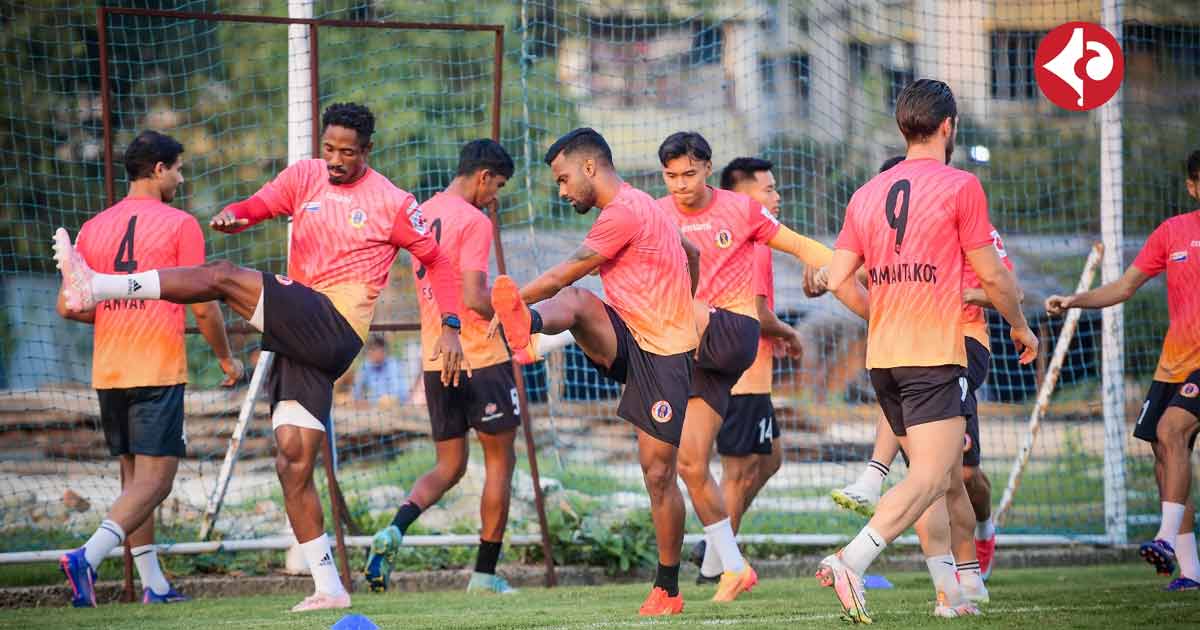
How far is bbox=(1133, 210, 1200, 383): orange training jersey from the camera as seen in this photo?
25.7ft

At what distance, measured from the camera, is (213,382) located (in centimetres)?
1378

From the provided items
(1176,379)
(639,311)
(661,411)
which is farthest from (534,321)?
(1176,379)

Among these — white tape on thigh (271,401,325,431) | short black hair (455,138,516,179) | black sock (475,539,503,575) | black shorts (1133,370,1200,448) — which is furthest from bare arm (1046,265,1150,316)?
white tape on thigh (271,401,325,431)

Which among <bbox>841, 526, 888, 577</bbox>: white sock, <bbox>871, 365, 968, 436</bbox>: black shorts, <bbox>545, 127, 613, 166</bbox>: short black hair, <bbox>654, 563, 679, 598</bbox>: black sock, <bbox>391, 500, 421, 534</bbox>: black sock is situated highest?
<bbox>545, 127, 613, 166</bbox>: short black hair

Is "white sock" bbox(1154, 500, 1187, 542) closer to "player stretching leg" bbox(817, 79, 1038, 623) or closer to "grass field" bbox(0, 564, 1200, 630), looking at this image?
"grass field" bbox(0, 564, 1200, 630)

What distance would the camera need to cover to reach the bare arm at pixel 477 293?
7383mm

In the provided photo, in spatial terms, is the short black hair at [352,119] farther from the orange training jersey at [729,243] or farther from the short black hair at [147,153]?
the orange training jersey at [729,243]

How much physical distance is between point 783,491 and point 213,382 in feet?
19.5

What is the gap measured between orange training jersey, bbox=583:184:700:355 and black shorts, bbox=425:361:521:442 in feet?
6.01

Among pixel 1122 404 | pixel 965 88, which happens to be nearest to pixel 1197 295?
pixel 1122 404

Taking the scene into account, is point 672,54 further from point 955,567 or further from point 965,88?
point 955,567

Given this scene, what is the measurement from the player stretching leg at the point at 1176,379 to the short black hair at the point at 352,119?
407cm

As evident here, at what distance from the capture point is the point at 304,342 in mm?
6625

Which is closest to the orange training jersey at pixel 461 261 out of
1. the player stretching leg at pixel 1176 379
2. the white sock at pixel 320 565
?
the white sock at pixel 320 565
